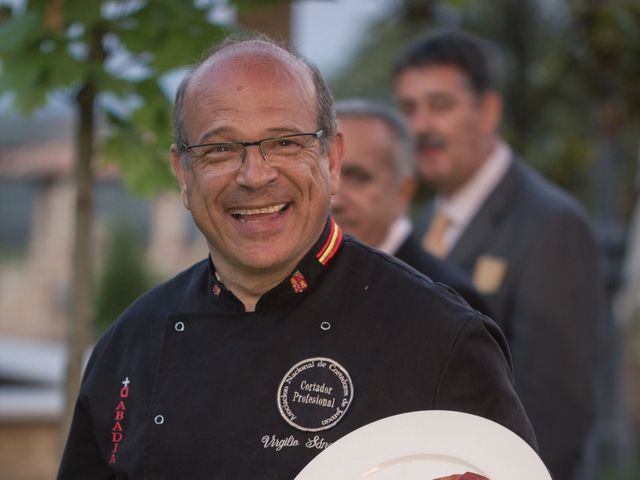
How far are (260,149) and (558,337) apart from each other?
1973mm

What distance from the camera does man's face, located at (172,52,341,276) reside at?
2.34 metres

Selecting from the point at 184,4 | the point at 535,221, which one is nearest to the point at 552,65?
the point at 535,221

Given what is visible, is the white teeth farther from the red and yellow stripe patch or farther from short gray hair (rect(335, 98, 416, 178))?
short gray hair (rect(335, 98, 416, 178))

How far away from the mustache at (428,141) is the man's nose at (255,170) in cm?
230

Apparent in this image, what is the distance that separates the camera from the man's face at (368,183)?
4.12 meters

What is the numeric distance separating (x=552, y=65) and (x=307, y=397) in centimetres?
777

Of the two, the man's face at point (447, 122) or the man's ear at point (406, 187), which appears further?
the man's face at point (447, 122)

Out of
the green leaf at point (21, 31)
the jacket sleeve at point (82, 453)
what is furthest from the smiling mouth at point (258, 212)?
the green leaf at point (21, 31)

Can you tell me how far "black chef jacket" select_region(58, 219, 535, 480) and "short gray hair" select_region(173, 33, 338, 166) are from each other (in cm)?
21

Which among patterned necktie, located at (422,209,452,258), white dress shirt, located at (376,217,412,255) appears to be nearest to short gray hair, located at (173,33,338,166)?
white dress shirt, located at (376,217,412,255)

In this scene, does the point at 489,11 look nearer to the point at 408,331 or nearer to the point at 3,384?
the point at 3,384

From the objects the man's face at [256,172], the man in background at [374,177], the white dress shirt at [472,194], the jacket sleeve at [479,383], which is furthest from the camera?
the white dress shirt at [472,194]

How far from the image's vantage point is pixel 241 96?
2.34 m

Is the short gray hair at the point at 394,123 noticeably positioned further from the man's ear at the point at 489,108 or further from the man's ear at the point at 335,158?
the man's ear at the point at 335,158
